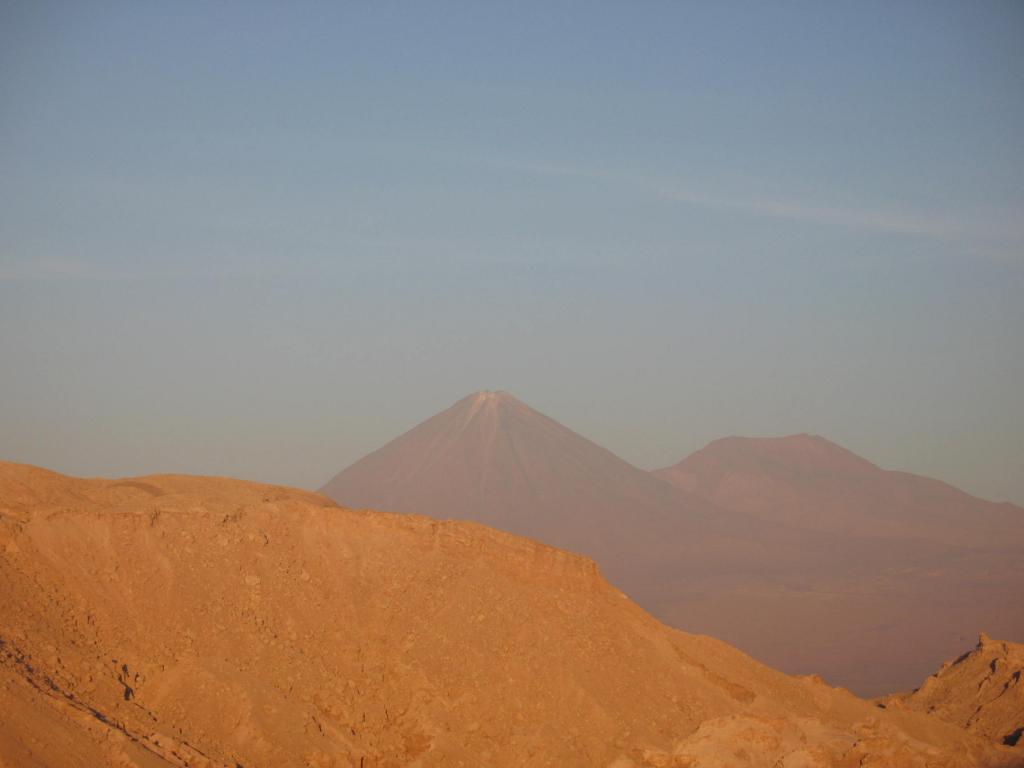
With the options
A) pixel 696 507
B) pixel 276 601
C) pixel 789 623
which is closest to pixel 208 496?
pixel 276 601

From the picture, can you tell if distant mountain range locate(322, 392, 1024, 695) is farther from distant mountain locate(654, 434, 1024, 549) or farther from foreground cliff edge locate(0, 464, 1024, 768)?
foreground cliff edge locate(0, 464, 1024, 768)

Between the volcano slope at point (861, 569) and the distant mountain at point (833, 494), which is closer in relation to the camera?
the volcano slope at point (861, 569)

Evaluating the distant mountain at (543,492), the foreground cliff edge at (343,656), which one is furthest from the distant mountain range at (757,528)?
the foreground cliff edge at (343,656)

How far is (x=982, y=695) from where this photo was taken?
102 ft

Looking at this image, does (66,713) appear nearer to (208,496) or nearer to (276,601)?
(276,601)

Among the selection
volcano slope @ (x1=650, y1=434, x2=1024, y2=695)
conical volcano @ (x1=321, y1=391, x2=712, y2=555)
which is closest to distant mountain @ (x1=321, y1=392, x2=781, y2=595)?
conical volcano @ (x1=321, y1=391, x2=712, y2=555)

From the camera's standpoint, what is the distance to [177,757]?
1680 cm

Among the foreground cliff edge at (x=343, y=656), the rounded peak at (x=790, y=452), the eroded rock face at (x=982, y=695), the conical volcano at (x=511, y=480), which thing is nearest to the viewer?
the foreground cliff edge at (x=343, y=656)

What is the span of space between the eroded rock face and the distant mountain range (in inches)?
732

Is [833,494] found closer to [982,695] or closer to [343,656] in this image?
[982,695]

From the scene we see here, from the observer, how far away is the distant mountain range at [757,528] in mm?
68250

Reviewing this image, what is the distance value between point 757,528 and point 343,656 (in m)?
88.7

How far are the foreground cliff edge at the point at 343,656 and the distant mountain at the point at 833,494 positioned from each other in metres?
87.3

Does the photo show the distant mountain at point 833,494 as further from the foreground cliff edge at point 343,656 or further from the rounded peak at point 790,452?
the foreground cliff edge at point 343,656
